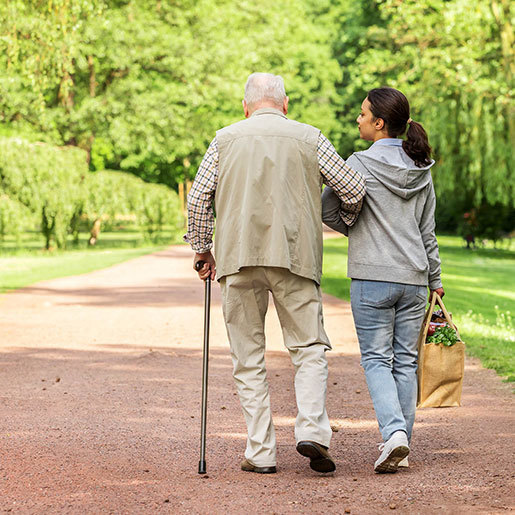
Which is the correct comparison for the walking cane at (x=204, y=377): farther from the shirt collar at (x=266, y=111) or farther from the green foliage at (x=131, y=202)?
the green foliage at (x=131, y=202)

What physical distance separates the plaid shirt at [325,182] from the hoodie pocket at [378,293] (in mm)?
325

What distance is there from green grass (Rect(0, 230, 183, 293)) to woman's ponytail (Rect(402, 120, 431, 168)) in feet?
38.2

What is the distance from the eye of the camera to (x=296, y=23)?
39281mm

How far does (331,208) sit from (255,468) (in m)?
1.31

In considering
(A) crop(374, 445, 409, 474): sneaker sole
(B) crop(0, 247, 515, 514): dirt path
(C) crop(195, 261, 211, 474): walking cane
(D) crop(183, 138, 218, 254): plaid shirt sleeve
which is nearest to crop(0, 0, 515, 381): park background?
(B) crop(0, 247, 515, 514): dirt path

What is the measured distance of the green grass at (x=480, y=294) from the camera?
9.09 meters

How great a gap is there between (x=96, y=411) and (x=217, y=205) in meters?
2.17

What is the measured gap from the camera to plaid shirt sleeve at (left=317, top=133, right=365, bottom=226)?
173 inches

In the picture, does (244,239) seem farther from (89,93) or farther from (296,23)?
(296,23)

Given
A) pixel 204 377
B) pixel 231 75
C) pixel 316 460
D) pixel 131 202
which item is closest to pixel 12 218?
pixel 131 202

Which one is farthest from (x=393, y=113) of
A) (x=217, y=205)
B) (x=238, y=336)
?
(x=238, y=336)

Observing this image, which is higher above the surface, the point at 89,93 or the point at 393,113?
the point at 89,93

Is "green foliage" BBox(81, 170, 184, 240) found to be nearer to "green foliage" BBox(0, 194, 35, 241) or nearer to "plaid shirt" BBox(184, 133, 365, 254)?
"green foliage" BBox(0, 194, 35, 241)

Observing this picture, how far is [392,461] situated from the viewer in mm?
4367
